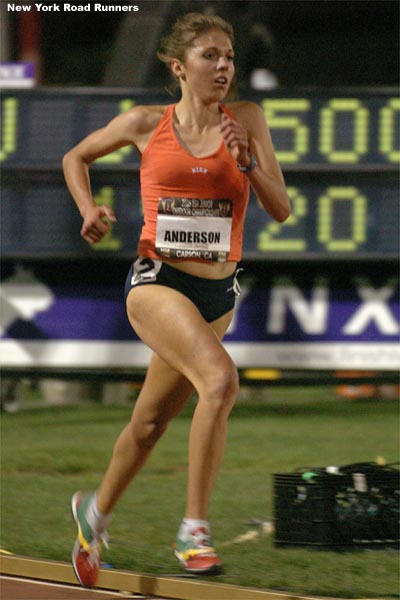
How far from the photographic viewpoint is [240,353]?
10602 millimetres

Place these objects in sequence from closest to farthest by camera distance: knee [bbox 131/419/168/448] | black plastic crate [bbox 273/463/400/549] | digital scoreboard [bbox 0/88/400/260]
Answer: knee [bbox 131/419/168/448], black plastic crate [bbox 273/463/400/549], digital scoreboard [bbox 0/88/400/260]

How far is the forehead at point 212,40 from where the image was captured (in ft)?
16.5

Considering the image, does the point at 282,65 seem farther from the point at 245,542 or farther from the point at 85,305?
the point at 245,542

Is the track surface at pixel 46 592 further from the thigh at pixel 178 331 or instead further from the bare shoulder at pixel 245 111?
the bare shoulder at pixel 245 111

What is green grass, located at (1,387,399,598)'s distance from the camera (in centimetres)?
556

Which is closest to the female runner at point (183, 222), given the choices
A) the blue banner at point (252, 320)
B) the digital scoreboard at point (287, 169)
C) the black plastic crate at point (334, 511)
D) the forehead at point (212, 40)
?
the forehead at point (212, 40)

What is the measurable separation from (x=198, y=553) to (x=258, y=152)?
1.53 metres

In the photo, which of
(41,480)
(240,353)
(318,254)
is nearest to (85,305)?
(240,353)

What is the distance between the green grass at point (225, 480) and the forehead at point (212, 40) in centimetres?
206

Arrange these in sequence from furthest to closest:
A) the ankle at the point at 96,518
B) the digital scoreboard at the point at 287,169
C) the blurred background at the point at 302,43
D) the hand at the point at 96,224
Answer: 1. the blurred background at the point at 302,43
2. the digital scoreboard at the point at 287,169
3. the ankle at the point at 96,518
4. the hand at the point at 96,224

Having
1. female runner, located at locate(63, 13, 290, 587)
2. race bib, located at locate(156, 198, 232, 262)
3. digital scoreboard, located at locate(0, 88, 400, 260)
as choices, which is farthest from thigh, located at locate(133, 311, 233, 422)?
digital scoreboard, located at locate(0, 88, 400, 260)

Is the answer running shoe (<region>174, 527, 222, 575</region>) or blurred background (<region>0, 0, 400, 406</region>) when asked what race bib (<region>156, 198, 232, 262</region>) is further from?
blurred background (<region>0, 0, 400, 406</region>)

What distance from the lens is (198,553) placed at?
4859 mm

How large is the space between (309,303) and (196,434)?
5.82 meters
